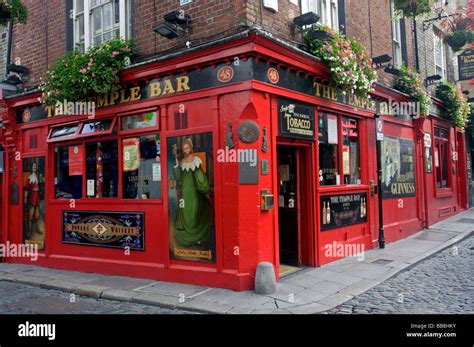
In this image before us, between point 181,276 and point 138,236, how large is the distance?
1368mm

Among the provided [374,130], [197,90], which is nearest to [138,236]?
[197,90]

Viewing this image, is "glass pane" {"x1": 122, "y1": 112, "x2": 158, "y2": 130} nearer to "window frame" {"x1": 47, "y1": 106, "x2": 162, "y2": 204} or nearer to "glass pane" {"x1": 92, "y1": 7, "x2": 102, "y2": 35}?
→ "window frame" {"x1": 47, "y1": 106, "x2": 162, "y2": 204}

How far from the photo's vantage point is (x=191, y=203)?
7766 mm

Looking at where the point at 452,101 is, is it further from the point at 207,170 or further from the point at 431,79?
the point at 207,170

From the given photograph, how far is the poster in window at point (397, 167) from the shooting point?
37.6ft

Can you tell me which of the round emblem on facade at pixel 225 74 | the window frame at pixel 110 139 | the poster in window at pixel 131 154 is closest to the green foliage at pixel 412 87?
the round emblem on facade at pixel 225 74

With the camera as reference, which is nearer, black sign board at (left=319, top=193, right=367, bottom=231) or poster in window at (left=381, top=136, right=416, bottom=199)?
black sign board at (left=319, top=193, right=367, bottom=231)

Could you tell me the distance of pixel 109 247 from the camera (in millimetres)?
8945

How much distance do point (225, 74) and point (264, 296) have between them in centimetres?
379

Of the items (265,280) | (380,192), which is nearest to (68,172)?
(265,280)

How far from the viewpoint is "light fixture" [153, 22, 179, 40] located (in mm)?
7664

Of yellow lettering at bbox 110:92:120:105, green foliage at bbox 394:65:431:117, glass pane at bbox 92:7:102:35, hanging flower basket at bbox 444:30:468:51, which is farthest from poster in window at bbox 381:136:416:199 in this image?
glass pane at bbox 92:7:102:35

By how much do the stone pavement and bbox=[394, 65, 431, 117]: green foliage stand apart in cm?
448

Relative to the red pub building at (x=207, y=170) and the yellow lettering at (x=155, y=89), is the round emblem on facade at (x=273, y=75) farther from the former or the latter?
the yellow lettering at (x=155, y=89)
